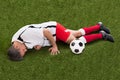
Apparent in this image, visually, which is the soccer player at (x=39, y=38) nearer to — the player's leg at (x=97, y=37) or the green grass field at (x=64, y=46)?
the player's leg at (x=97, y=37)

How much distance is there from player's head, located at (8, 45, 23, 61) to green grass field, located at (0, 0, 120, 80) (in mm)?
76

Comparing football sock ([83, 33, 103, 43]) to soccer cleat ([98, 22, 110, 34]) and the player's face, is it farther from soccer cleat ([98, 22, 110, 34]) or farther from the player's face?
the player's face

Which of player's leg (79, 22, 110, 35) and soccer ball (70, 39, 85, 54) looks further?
player's leg (79, 22, 110, 35)

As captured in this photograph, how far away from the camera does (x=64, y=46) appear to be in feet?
19.1

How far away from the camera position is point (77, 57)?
552 cm

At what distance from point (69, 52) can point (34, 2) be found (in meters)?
1.69

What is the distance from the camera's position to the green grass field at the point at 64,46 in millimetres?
5328

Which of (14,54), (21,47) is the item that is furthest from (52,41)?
(14,54)

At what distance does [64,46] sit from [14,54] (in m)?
0.86

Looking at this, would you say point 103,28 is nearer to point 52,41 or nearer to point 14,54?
point 52,41

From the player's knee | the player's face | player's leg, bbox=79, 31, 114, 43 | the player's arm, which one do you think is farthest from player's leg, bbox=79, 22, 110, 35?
the player's face

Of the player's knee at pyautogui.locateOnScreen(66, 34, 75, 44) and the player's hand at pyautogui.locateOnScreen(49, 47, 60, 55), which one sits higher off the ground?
the player's knee at pyautogui.locateOnScreen(66, 34, 75, 44)

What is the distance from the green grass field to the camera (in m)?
5.33

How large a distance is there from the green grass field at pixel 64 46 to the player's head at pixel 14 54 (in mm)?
76
